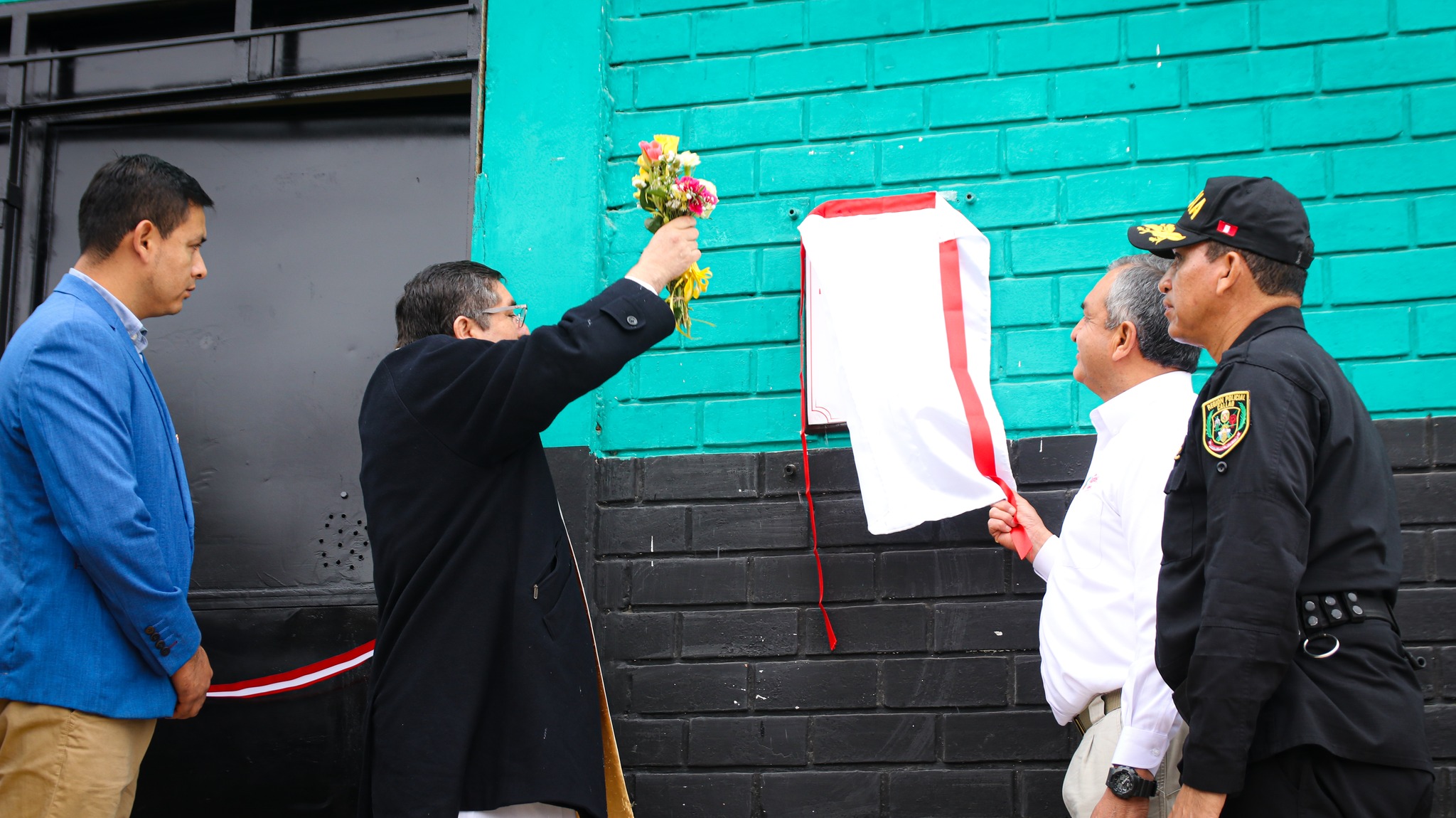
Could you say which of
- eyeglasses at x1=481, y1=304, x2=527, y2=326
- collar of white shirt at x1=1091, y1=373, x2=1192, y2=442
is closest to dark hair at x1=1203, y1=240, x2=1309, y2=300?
collar of white shirt at x1=1091, y1=373, x2=1192, y2=442

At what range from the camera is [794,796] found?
12.0 feet

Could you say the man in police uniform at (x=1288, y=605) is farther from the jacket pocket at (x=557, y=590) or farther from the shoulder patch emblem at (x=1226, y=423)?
the jacket pocket at (x=557, y=590)

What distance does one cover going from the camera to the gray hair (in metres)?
3.09

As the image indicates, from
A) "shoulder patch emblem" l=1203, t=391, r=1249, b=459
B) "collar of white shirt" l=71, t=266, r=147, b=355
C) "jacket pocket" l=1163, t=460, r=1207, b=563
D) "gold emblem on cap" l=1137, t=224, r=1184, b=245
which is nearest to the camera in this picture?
"shoulder patch emblem" l=1203, t=391, r=1249, b=459

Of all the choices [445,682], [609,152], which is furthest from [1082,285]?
[445,682]

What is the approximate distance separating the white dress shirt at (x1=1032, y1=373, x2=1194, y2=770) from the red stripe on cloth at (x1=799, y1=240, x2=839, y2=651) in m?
0.89

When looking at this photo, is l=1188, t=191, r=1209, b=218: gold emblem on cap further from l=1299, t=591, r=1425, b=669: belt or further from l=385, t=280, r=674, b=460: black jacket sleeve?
l=385, t=280, r=674, b=460: black jacket sleeve

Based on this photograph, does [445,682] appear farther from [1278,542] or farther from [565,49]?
[565,49]

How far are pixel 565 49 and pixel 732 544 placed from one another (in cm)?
187

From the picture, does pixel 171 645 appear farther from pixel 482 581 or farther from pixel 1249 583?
pixel 1249 583

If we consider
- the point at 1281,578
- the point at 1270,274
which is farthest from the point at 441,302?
the point at 1281,578

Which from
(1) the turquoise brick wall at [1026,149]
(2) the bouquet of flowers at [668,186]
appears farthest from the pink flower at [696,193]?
(1) the turquoise brick wall at [1026,149]

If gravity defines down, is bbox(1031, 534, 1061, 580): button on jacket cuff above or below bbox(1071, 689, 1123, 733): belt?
above

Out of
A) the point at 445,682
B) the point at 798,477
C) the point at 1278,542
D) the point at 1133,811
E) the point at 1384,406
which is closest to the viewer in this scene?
the point at 1278,542
